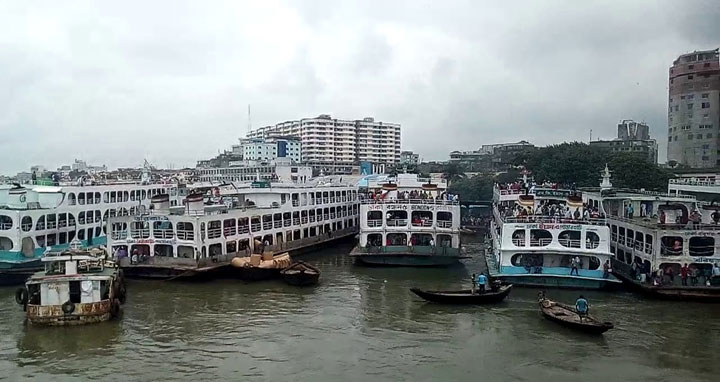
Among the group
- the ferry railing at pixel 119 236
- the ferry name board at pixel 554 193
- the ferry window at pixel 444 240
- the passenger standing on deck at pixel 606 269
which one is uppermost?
the ferry name board at pixel 554 193

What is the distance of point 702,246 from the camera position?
25359 millimetres

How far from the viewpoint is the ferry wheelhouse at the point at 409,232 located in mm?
33156

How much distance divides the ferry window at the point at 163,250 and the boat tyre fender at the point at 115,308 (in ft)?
24.3

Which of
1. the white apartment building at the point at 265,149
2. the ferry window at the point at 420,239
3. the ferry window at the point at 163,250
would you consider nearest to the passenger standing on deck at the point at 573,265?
the ferry window at the point at 420,239

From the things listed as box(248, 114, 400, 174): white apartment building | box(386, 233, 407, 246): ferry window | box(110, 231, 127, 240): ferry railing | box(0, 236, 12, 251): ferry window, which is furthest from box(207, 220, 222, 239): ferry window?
box(248, 114, 400, 174): white apartment building

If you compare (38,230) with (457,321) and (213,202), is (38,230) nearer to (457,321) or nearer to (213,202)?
(213,202)

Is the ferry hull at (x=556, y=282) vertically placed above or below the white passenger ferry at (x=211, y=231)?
below

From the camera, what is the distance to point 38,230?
30750 mm

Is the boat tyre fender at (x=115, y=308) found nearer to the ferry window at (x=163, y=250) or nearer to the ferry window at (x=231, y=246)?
the ferry window at (x=163, y=250)

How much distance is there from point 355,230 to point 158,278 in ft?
80.1

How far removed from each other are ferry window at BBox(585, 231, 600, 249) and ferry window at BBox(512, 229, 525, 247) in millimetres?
2878

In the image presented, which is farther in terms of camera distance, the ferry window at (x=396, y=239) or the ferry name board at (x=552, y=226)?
the ferry window at (x=396, y=239)

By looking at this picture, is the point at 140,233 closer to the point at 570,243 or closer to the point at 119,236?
the point at 119,236

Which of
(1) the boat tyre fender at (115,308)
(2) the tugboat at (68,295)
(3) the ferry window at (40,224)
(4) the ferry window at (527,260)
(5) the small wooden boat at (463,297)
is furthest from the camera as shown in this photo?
(3) the ferry window at (40,224)
